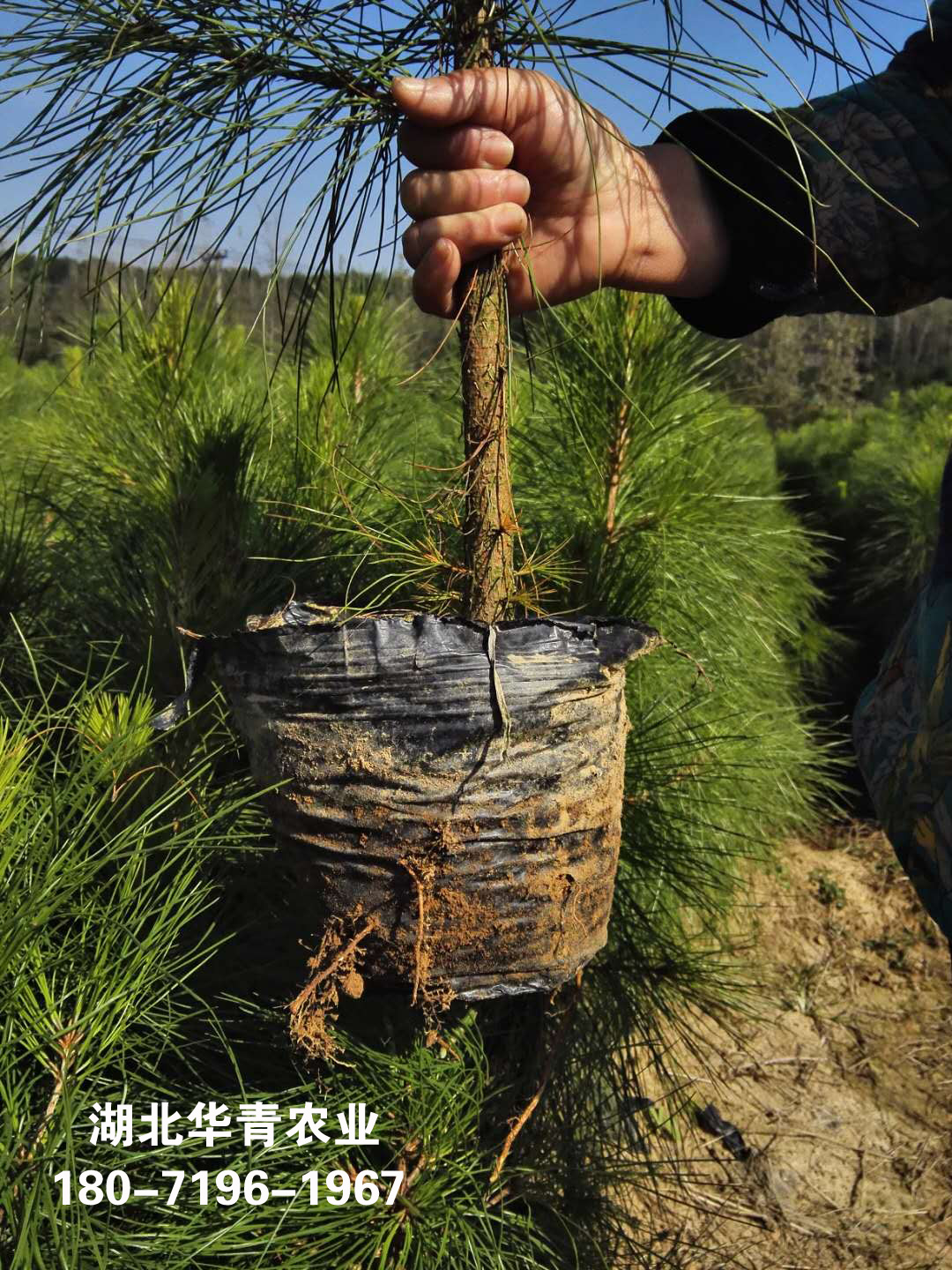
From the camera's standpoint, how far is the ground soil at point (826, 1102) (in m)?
1.24

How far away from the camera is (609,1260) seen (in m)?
0.87

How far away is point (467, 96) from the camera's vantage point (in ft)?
1.80

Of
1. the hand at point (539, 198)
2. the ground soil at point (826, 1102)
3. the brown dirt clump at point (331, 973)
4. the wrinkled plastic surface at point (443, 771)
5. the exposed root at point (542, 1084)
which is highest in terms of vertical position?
the hand at point (539, 198)

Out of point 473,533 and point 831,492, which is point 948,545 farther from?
point 831,492

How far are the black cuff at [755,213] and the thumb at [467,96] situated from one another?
147mm

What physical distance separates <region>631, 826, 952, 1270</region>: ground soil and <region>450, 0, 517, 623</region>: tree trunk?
0.57 m

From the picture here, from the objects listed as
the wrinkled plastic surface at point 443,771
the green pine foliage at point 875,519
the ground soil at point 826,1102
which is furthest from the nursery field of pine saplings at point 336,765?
the green pine foliage at point 875,519

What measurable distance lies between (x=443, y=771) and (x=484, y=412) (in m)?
0.24

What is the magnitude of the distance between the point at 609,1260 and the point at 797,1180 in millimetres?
644

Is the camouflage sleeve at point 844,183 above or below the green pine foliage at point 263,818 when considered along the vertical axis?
above

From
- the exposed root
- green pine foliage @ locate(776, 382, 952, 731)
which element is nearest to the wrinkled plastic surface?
the exposed root

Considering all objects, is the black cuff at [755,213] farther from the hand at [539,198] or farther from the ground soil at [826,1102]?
the ground soil at [826,1102]

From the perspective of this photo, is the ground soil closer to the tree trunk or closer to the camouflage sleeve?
the tree trunk

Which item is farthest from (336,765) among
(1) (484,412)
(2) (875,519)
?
(2) (875,519)
